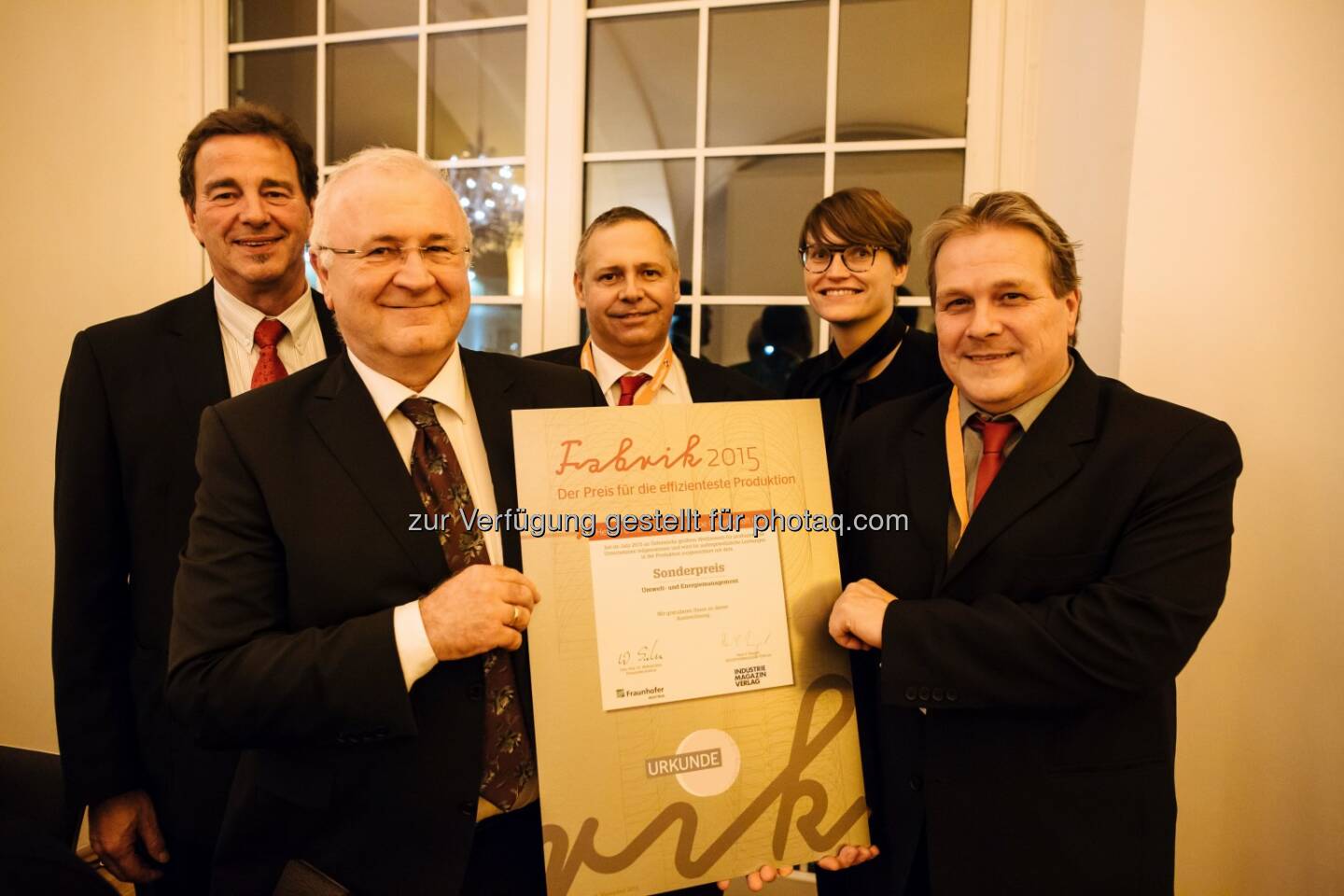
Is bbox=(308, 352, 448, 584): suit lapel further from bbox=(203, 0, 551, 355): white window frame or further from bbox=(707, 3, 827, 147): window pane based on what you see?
bbox=(707, 3, 827, 147): window pane

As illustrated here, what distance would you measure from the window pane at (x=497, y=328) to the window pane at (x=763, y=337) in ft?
2.46

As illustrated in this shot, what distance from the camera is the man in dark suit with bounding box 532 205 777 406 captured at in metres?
2.14

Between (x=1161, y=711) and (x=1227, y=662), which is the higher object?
(x=1161, y=711)

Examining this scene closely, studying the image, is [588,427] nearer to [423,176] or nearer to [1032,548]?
[423,176]

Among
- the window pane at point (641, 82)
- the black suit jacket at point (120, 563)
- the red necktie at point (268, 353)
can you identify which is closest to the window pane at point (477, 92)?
the window pane at point (641, 82)

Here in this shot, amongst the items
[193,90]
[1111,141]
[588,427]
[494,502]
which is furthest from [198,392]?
[1111,141]

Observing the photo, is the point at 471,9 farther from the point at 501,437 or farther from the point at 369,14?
the point at 501,437

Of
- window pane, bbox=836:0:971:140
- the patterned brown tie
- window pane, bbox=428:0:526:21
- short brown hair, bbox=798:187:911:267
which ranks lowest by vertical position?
the patterned brown tie

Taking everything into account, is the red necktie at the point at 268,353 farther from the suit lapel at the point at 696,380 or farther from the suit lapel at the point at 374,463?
the suit lapel at the point at 696,380

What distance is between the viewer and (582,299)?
226cm

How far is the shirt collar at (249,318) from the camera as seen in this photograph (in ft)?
5.75

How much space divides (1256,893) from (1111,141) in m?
2.08

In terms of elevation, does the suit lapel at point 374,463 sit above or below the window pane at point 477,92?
below

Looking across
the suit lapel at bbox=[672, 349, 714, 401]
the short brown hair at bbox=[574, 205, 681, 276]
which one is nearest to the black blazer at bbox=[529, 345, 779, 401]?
the suit lapel at bbox=[672, 349, 714, 401]
